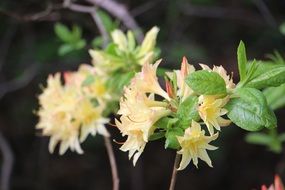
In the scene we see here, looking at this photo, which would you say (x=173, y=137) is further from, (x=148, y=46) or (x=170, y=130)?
(x=148, y=46)

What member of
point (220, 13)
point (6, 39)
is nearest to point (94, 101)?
point (6, 39)

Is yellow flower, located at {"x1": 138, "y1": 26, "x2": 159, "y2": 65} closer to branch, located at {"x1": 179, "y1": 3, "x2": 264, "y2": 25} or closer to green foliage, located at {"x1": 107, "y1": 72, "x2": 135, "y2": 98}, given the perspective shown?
green foliage, located at {"x1": 107, "y1": 72, "x2": 135, "y2": 98}

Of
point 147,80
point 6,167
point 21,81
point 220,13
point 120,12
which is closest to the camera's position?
point 147,80

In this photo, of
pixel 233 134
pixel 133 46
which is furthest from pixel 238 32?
pixel 133 46

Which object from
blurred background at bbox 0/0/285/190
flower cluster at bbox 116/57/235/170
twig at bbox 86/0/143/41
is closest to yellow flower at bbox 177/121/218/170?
flower cluster at bbox 116/57/235/170

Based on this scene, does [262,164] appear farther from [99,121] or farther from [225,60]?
[99,121]

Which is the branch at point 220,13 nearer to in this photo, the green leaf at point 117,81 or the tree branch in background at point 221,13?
the tree branch in background at point 221,13
